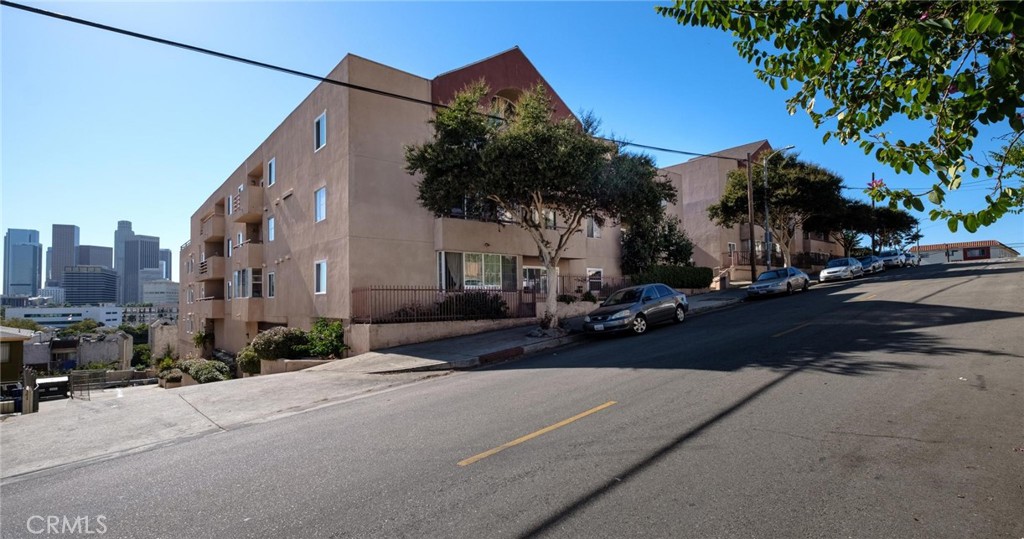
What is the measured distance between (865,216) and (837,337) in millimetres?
38609

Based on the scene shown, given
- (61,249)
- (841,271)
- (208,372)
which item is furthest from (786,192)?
(61,249)

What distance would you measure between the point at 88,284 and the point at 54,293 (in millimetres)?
7769

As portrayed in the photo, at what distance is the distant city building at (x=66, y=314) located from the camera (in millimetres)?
111500

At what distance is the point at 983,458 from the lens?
14.6ft

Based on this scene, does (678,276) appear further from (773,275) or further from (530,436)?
(530,436)

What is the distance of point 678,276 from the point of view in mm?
27656

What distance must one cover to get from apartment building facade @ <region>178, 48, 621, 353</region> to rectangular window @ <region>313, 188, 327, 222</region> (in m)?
0.07

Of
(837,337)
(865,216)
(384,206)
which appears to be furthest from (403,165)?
(865,216)

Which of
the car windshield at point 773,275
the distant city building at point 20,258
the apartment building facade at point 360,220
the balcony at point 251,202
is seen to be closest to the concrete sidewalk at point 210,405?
the apartment building facade at point 360,220

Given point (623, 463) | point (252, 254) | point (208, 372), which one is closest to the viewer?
point (623, 463)

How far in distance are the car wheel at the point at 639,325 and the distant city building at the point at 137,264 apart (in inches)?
7759

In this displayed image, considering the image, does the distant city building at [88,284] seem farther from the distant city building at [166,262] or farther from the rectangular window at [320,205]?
the rectangular window at [320,205]

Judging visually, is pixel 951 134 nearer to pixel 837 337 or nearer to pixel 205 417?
pixel 837 337

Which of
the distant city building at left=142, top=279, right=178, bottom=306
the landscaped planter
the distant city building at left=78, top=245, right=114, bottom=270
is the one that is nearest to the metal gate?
the landscaped planter
